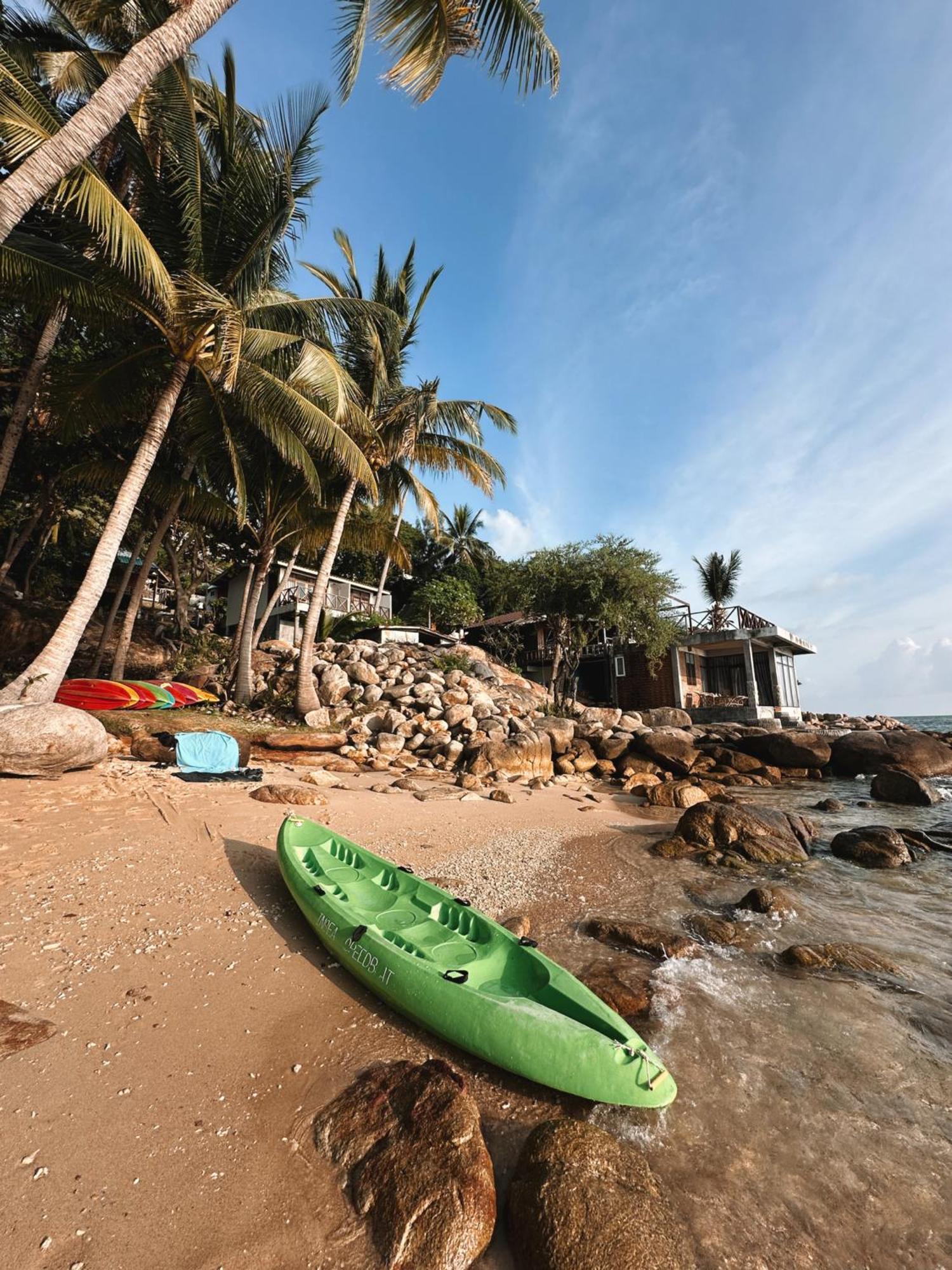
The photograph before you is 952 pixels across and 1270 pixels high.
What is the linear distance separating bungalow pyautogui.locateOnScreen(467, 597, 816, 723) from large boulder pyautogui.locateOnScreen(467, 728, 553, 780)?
490 inches

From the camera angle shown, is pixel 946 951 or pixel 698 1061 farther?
pixel 946 951

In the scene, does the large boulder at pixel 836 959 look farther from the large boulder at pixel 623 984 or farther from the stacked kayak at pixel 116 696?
the stacked kayak at pixel 116 696

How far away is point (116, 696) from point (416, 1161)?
1086cm

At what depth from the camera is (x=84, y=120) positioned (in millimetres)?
6156

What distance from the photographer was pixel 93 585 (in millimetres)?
8430

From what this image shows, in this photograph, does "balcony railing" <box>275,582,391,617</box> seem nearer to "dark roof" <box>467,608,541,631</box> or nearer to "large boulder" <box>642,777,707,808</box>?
"dark roof" <box>467,608,541,631</box>

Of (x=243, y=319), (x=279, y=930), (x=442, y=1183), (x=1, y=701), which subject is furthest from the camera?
(x=243, y=319)

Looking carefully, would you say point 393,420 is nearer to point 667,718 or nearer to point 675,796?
point 675,796

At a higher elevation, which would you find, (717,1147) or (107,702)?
(107,702)

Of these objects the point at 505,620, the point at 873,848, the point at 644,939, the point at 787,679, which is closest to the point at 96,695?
the point at 644,939

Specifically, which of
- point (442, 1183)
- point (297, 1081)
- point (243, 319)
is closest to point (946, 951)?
point (442, 1183)

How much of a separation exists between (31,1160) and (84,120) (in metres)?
9.90

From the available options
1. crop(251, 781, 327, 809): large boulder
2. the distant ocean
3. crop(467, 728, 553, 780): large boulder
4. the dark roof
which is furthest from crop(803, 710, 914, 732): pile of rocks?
crop(251, 781, 327, 809): large boulder

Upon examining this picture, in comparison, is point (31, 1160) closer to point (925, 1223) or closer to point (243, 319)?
point (925, 1223)
